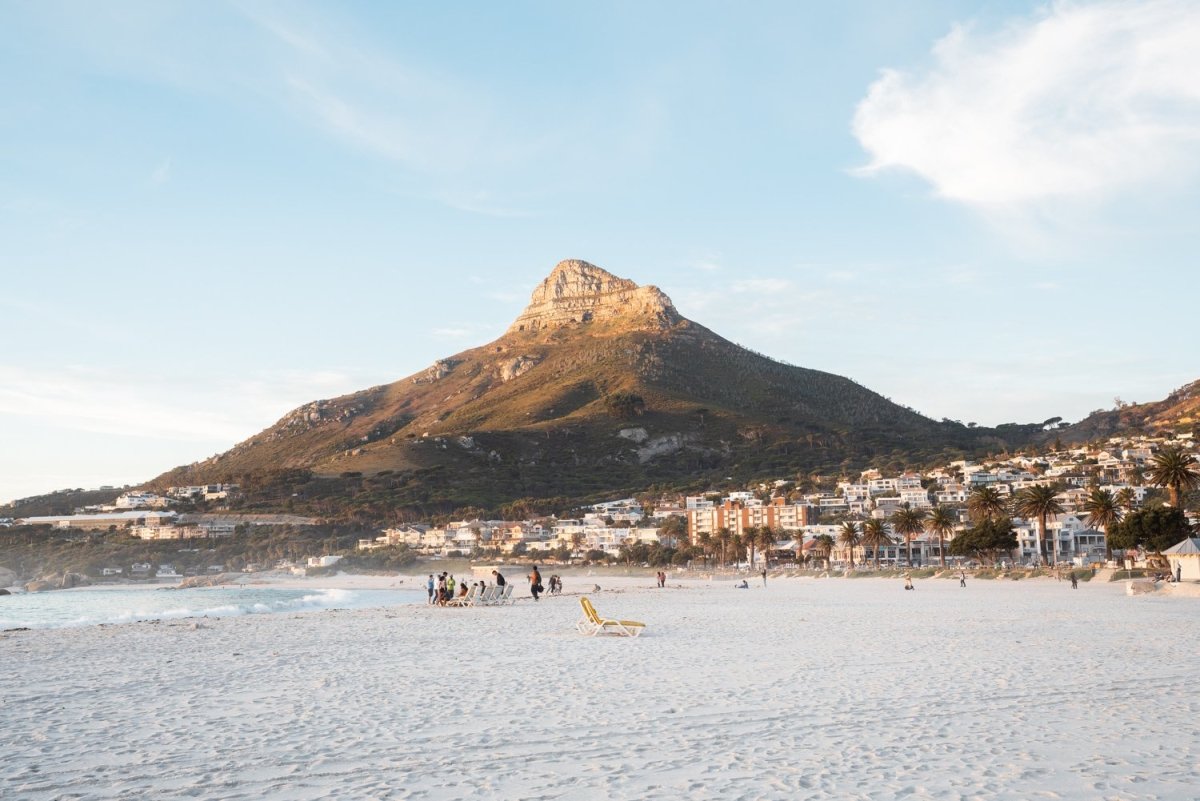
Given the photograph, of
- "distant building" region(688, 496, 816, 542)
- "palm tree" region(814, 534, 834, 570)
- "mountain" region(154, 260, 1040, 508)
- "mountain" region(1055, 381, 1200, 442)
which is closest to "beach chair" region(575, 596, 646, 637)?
"palm tree" region(814, 534, 834, 570)

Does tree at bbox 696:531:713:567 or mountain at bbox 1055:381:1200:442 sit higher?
mountain at bbox 1055:381:1200:442

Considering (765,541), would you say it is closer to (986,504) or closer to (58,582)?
(986,504)

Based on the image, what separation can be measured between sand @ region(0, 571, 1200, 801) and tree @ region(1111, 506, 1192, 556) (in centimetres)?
3583

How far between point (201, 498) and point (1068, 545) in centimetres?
12978

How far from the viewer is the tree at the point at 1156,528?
5216 centimetres

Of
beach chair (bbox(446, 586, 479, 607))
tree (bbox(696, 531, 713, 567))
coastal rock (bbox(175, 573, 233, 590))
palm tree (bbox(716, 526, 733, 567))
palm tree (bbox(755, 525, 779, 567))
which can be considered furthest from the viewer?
tree (bbox(696, 531, 713, 567))

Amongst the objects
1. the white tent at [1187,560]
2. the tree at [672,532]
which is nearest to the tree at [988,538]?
the white tent at [1187,560]

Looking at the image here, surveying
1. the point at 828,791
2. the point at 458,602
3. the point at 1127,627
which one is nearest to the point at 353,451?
the point at 458,602

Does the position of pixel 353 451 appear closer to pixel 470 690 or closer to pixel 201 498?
pixel 201 498

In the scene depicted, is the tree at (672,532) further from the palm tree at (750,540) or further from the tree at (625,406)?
the tree at (625,406)

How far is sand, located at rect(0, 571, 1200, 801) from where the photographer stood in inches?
Result: 299

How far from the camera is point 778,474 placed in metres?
156

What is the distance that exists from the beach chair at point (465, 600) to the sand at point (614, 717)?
578 inches

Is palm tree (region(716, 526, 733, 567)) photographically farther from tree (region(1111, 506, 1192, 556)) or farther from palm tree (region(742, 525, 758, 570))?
tree (region(1111, 506, 1192, 556))
